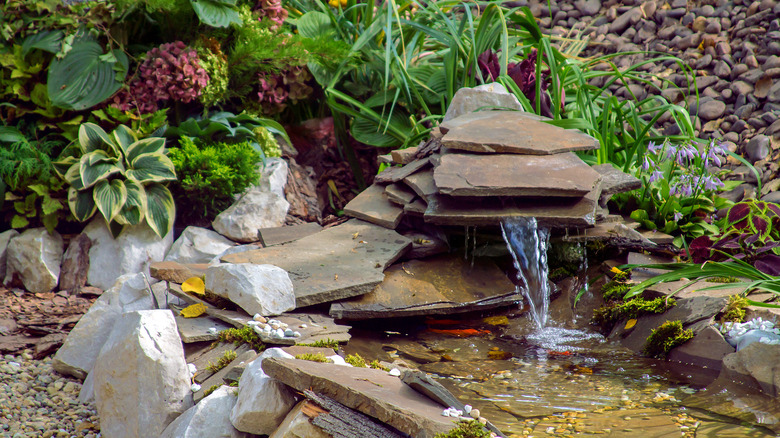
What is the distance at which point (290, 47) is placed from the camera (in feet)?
14.7

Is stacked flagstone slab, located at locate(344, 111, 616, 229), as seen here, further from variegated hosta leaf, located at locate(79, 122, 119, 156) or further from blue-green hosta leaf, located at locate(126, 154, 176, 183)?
variegated hosta leaf, located at locate(79, 122, 119, 156)

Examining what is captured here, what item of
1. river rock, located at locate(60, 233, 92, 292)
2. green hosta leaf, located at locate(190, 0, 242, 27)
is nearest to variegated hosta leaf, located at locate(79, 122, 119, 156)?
river rock, located at locate(60, 233, 92, 292)

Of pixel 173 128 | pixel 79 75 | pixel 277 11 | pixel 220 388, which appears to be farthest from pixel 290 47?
pixel 220 388

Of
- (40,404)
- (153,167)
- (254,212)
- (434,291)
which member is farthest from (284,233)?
(40,404)

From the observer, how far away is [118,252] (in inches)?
161

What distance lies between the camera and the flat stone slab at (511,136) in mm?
3490

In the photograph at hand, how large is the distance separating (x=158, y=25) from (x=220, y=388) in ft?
10.9

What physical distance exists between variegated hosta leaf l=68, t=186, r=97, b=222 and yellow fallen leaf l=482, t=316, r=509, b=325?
8.56 ft

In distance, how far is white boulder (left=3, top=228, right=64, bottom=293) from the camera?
4.08 metres

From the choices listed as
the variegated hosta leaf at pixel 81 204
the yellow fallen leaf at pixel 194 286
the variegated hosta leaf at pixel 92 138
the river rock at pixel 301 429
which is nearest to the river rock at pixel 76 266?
the variegated hosta leaf at pixel 81 204

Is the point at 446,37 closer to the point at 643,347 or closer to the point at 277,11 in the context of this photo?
the point at 277,11

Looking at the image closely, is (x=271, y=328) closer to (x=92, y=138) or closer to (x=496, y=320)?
(x=496, y=320)

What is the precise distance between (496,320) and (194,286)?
1.56 meters

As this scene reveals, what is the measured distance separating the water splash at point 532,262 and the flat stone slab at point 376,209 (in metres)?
0.68
